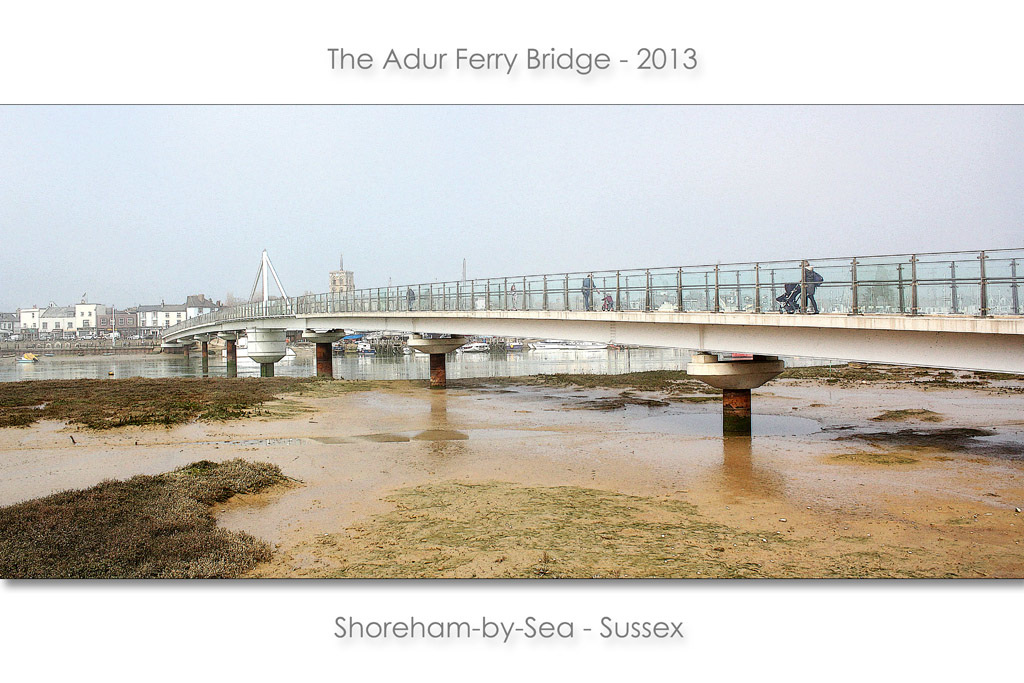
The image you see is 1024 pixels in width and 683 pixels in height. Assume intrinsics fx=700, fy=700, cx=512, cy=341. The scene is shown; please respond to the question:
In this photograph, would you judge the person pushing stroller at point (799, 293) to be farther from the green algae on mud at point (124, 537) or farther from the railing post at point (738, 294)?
the green algae on mud at point (124, 537)

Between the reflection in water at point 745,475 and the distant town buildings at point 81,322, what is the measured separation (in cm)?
3055

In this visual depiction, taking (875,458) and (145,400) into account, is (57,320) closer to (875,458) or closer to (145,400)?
(145,400)

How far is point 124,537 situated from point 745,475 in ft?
35.8

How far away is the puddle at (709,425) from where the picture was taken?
20.0m

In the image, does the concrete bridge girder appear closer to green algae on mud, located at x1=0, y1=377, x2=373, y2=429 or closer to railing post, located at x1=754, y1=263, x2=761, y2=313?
railing post, located at x1=754, y1=263, x2=761, y2=313

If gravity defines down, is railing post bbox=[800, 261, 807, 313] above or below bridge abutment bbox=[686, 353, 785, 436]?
above

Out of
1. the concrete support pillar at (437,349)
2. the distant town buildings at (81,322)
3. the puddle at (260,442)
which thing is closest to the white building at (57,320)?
the distant town buildings at (81,322)

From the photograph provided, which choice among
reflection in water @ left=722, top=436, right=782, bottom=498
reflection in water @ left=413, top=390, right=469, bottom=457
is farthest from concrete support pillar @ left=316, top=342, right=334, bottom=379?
reflection in water @ left=722, top=436, right=782, bottom=498

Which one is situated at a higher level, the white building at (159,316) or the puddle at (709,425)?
the white building at (159,316)

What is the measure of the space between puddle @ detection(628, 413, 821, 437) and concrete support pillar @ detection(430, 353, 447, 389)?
14.0 meters

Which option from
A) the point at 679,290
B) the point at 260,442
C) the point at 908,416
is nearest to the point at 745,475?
the point at 679,290

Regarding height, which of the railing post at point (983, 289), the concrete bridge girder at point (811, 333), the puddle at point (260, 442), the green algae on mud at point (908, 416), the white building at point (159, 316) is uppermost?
the white building at point (159, 316)

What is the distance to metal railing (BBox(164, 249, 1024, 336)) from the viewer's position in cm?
1144

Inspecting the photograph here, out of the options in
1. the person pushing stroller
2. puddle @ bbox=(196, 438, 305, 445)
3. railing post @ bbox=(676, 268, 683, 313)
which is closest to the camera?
the person pushing stroller
